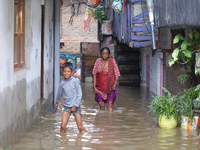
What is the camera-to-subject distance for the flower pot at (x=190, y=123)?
218 inches

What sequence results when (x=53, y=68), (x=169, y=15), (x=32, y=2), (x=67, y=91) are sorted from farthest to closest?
(x=53, y=68), (x=32, y=2), (x=67, y=91), (x=169, y=15)

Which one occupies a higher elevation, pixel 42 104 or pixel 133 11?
pixel 133 11

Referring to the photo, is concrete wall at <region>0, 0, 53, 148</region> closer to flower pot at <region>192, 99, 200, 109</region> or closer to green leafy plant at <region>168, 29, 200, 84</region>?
green leafy plant at <region>168, 29, 200, 84</region>

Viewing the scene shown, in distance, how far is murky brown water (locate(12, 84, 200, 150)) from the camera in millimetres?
4766

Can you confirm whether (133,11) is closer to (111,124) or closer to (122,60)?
(111,124)

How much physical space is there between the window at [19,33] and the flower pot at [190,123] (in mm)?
3116

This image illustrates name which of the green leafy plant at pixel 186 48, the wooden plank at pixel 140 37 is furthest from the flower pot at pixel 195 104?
the wooden plank at pixel 140 37

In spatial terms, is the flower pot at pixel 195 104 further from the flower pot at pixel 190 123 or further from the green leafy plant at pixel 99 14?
the green leafy plant at pixel 99 14

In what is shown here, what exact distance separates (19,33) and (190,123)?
343 cm

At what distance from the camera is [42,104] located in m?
7.22

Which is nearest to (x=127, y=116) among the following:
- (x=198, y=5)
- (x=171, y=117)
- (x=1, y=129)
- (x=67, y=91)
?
(x=171, y=117)

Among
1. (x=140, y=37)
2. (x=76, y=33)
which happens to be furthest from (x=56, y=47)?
(x=76, y=33)

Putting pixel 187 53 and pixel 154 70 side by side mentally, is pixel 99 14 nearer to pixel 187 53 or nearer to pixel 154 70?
pixel 154 70

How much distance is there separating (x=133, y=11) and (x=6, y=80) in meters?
6.34
